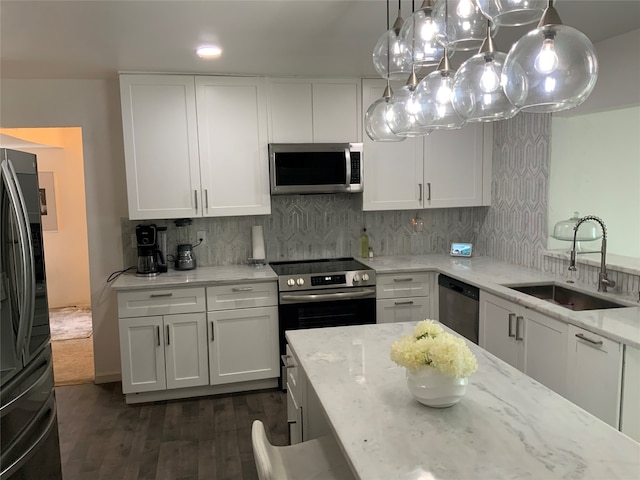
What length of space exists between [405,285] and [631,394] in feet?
6.29

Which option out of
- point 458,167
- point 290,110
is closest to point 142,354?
point 290,110

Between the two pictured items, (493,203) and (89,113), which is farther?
(493,203)

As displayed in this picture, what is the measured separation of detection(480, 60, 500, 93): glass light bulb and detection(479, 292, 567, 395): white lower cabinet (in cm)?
164

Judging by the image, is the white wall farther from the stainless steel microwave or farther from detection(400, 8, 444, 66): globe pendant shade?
detection(400, 8, 444, 66): globe pendant shade

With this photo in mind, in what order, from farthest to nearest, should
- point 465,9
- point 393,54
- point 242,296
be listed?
point 242,296
point 393,54
point 465,9

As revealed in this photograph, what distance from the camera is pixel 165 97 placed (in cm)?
373

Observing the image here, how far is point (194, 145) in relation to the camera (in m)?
3.81

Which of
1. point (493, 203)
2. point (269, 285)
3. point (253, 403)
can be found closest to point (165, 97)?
point (269, 285)

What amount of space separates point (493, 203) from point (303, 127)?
5.87 feet

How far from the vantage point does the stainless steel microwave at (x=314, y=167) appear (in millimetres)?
3891

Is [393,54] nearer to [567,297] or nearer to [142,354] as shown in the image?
[567,297]

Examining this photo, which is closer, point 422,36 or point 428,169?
point 422,36

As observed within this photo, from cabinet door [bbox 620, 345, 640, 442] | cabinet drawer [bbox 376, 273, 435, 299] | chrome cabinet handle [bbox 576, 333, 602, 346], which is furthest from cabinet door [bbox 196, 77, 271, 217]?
cabinet door [bbox 620, 345, 640, 442]

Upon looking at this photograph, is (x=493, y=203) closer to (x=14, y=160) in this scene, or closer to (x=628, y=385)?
(x=628, y=385)
